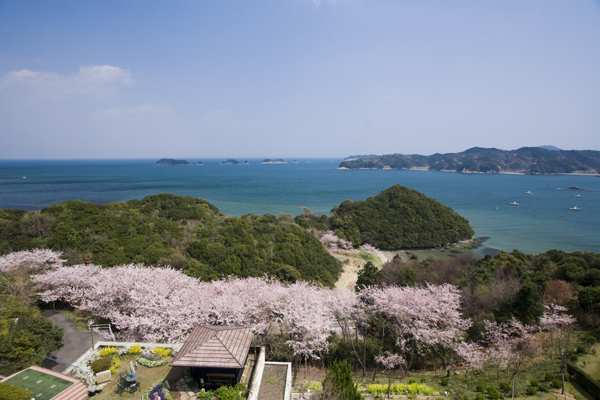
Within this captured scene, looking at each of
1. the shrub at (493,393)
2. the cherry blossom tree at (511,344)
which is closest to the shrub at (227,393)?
the shrub at (493,393)

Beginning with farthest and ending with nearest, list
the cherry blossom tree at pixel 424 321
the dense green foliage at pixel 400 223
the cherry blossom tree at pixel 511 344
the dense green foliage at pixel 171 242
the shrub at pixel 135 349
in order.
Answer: the dense green foliage at pixel 400 223, the dense green foliage at pixel 171 242, the cherry blossom tree at pixel 424 321, the cherry blossom tree at pixel 511 344, the shrub at pixel 135 349

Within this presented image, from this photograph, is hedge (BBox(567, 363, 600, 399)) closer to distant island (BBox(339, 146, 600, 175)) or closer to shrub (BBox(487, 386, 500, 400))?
shrub (BBox(487, 386, 500, 400))

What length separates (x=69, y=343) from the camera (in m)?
12.9

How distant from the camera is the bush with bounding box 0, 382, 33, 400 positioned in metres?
7.38

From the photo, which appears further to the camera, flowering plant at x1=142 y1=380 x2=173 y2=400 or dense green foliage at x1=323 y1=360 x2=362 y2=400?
dense green foliage at x1=323 y1=360 x2=362 y2=400

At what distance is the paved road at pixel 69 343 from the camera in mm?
11250

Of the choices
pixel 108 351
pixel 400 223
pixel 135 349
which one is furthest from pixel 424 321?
pixel 400 223

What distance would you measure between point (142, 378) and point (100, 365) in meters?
1.51

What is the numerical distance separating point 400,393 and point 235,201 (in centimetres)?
5862

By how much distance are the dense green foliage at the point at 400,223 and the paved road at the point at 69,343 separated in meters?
28.1

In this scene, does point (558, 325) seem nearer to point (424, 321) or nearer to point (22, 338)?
point (424, 321)

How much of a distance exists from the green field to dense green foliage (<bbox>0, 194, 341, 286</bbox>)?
1049 cm

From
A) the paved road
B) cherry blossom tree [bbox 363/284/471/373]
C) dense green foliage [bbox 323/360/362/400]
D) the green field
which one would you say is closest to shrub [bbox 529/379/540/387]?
cherry blossom tree [bbox 363/284/471/373]

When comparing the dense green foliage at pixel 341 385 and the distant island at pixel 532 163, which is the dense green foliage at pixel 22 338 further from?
the distant island at pixel 532 163
